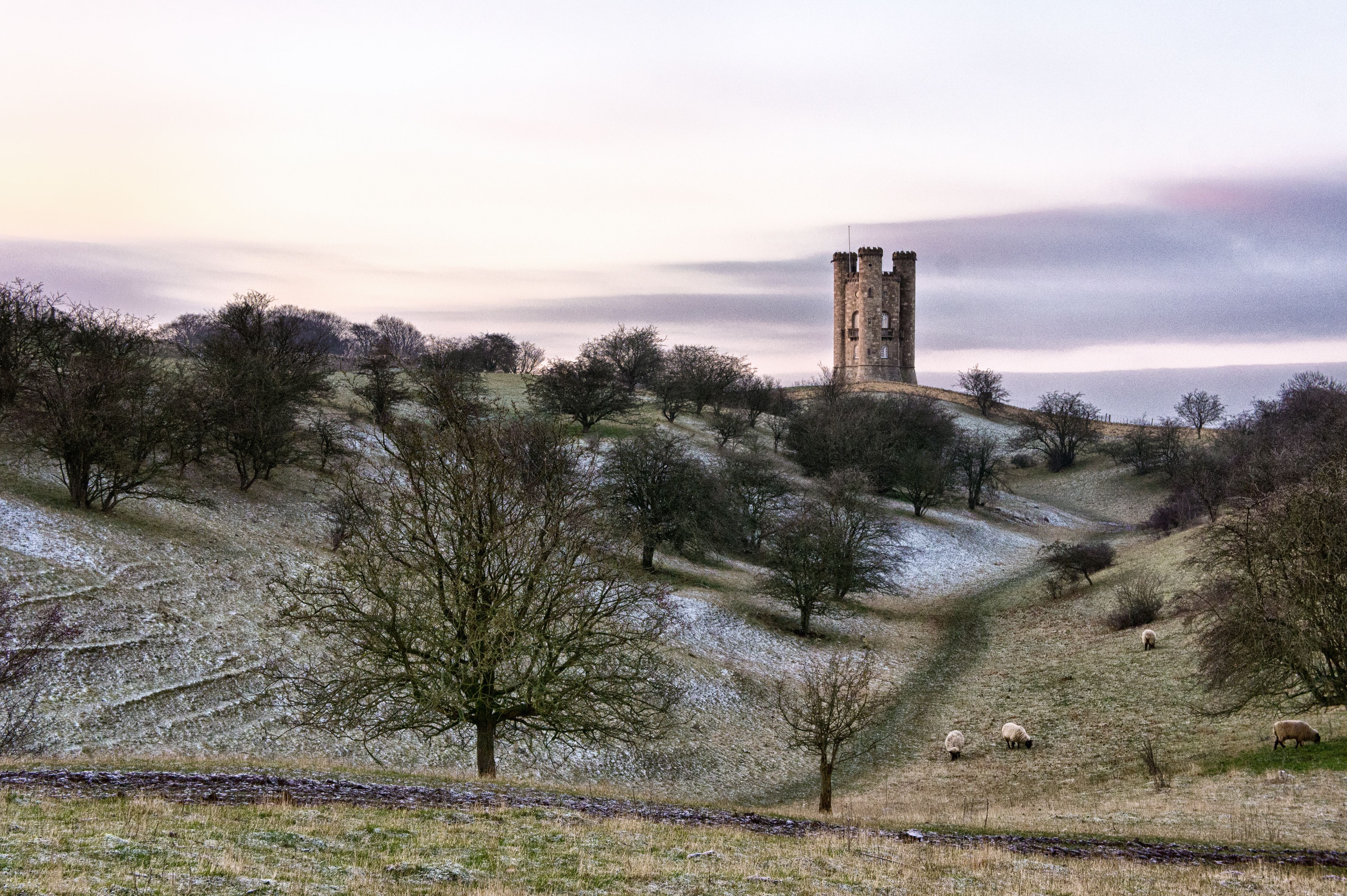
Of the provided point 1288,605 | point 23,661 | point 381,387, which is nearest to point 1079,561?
point 1288,605

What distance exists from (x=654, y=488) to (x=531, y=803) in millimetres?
31502

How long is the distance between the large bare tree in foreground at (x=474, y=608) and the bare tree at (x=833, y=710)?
154 inches

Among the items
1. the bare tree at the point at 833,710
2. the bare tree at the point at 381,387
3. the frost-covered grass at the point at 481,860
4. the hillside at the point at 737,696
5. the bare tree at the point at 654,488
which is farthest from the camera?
the bare tree at the point at 381,387

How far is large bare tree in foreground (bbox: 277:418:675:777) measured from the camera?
63.5 feet

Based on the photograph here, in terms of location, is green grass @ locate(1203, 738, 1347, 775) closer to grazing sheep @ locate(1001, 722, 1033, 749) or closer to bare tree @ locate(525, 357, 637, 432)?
grazing sheep @ locate(1001, 722, 1033, 749)

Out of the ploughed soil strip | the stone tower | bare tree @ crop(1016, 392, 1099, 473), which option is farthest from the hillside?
the stone tower

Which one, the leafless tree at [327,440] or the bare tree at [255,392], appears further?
the leafless tree at [327,440]

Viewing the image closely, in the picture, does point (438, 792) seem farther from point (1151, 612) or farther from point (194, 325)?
point (194, 325)

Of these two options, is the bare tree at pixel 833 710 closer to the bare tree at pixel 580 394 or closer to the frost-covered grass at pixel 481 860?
the frost-covered grass at pixel 481 860

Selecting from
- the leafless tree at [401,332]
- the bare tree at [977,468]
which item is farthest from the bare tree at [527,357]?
the bare tree at [977,468]

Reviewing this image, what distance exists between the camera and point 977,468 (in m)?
79.3

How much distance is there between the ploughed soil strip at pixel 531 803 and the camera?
43.7 feet

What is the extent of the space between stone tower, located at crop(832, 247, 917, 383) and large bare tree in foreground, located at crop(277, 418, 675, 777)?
102 meters

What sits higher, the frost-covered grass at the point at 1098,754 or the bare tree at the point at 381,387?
the bare tree at the point at 381,387
